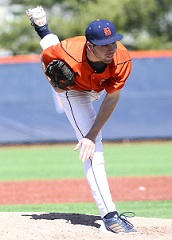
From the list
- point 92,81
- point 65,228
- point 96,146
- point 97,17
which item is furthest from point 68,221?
point 97,17

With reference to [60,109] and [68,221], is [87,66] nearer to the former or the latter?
[68,221]

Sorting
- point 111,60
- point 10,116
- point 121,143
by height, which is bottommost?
point 121,143

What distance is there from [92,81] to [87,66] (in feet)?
0.44

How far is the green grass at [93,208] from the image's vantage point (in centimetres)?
689

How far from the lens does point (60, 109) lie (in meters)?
15.1

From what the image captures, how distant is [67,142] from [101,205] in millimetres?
10231

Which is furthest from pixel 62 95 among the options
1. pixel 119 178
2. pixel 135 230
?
pixel 119 178

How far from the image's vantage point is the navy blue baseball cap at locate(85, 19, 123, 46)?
4742mm

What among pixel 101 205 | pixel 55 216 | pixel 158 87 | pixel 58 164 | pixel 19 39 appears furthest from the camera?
pixel 19 39

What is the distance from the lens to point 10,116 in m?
15.3

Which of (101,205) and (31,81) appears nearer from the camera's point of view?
(101,205)

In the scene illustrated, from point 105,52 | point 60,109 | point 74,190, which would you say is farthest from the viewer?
point 60,109

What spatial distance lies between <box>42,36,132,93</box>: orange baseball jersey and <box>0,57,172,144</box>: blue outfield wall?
9942mm

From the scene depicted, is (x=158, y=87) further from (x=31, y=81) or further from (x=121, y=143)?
(x=31, y=81)
